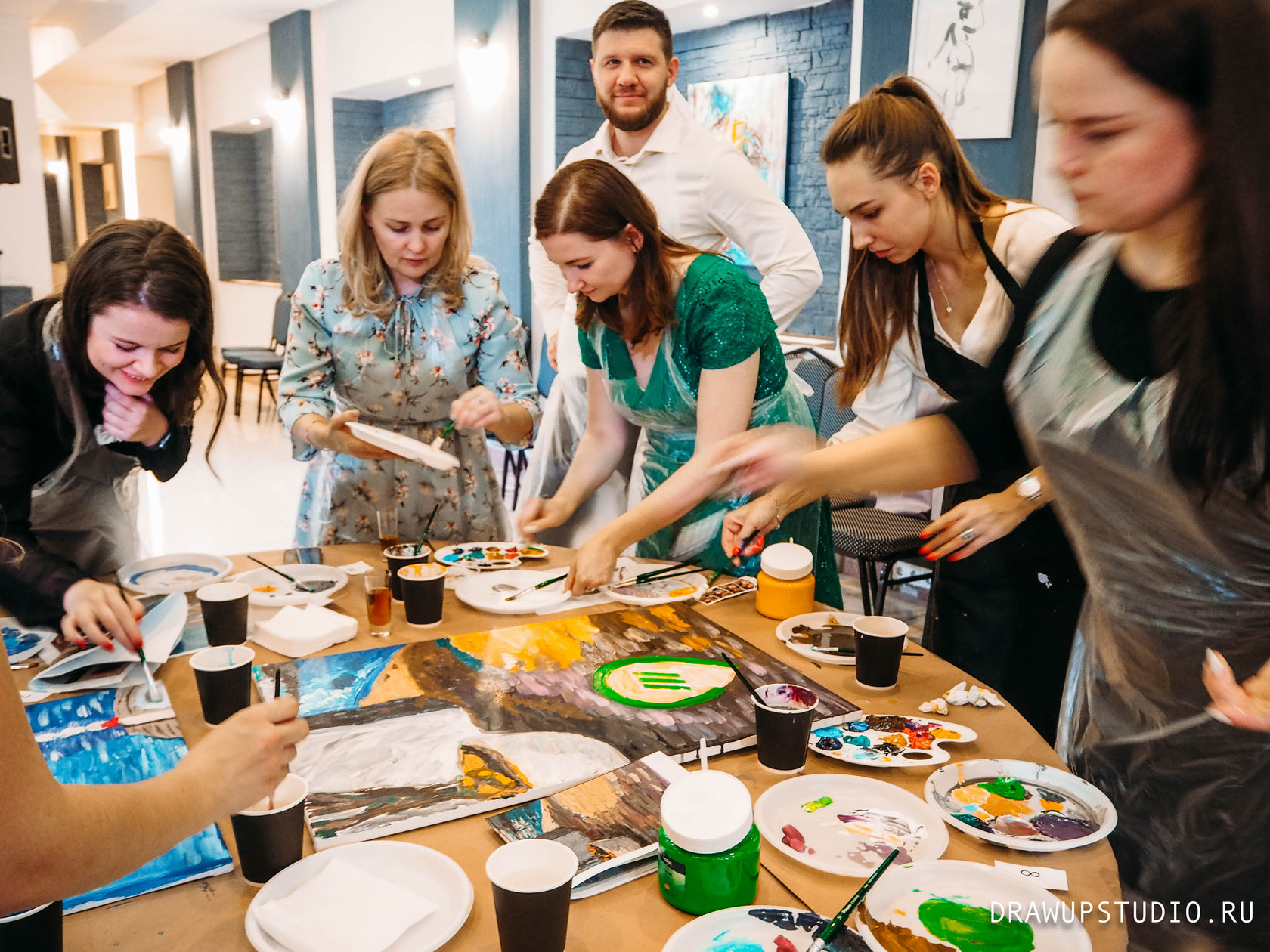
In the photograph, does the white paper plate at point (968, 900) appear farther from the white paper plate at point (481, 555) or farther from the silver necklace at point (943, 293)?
the silver necklace at point (943, 293)

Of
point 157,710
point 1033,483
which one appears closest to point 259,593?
point 157,710

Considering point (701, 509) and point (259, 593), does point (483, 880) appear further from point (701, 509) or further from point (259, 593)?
point (701, 509)

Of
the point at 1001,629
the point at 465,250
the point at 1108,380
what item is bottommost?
the point at 1001,629

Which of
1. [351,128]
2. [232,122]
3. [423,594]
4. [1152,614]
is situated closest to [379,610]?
[423,594]

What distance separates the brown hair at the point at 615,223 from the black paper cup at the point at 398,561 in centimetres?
64

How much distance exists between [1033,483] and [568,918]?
4.02 ft

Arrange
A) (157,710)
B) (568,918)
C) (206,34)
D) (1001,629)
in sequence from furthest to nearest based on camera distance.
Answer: (206,34)
(1001,629)
(157,710)
(568,918)

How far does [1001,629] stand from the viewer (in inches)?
78.8

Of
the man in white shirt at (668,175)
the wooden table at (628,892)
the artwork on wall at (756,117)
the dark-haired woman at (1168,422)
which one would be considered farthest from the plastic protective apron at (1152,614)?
the artwork on wall at (756,117)

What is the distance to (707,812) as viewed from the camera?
3.14ft

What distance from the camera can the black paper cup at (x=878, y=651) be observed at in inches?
54.8

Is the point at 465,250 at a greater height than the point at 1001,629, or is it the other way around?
the point at 465,250

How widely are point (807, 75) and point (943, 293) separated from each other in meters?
3.47

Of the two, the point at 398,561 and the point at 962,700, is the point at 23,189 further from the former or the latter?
the point at 962,700
